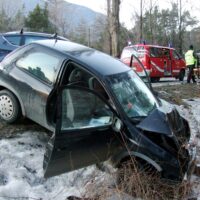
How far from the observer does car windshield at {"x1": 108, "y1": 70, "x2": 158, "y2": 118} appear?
515 cm

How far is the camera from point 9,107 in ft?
21.5

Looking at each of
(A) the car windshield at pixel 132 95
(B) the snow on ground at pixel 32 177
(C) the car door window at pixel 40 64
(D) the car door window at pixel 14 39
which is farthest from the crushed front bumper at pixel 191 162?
(D) the car door window at pixel 14 39

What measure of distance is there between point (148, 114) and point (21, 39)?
7910 millimetres

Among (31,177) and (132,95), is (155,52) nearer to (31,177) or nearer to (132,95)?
(132,95)

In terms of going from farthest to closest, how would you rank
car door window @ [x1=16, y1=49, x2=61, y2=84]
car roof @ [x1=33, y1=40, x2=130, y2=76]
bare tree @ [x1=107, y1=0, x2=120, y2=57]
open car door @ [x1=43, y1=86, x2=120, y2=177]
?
bare tree @ [x1=107, y1=0, x2=120, y2=57] → car door window @ [x1=16, y1=49, x2=61, y2=84] → car roof @ [x1=33, y1=40, x2=130, y2=76] → open car door @ [x1=43, y1=86, x2=120, y2=177]

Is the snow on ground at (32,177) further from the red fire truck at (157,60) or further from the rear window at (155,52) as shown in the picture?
the rear window at (155,52)

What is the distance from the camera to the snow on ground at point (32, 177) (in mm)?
4703

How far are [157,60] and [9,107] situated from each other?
517 inches

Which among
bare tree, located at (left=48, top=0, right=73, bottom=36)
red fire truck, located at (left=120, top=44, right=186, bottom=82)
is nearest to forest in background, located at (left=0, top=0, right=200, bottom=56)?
bare tree, located at (left=48, top=0, right=73, bottom=36)

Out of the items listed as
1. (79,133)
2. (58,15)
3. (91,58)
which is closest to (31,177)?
(79,133)

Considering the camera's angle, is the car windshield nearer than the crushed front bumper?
No

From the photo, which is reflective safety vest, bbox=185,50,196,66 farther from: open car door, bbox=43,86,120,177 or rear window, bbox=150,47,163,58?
open car door, bbox=43,86,120,177

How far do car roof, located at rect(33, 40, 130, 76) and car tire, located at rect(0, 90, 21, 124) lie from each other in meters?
0.99

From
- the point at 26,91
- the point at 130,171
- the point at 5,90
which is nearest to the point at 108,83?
the point at 130,171
